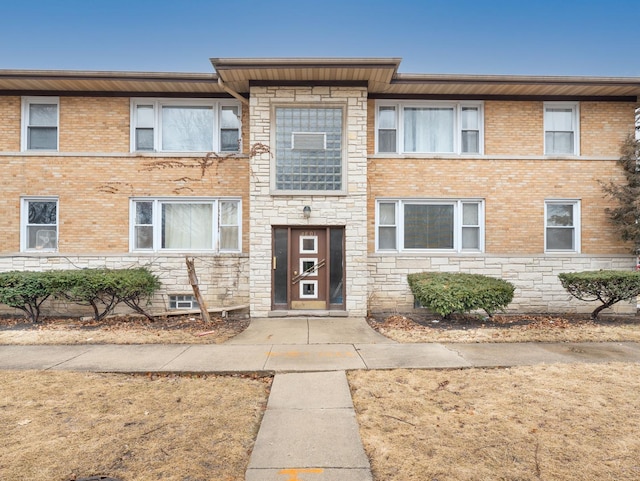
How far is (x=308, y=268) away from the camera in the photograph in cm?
897

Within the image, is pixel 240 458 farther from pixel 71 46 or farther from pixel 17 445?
pixel 71 46

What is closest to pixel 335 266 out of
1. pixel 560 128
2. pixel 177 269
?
pixel 177 269

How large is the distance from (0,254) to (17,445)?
847cm

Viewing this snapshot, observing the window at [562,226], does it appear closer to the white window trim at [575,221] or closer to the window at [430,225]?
the white window trim at [575,221]

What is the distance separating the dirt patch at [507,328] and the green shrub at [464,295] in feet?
1.47

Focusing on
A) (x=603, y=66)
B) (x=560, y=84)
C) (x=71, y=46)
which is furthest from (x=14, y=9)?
(x=603, y=66)

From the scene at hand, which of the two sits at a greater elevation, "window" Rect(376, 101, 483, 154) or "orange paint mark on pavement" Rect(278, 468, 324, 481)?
"window" Rect(376, 101, 483, 154)

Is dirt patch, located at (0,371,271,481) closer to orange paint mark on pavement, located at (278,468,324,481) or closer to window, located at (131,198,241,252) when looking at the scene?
orange paint mark on pavement, located at (278,468,324,481)

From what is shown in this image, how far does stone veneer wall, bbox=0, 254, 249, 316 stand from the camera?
30.6 feet

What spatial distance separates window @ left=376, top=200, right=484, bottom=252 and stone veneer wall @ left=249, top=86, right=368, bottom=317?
117 centimetres

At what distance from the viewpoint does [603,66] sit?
35406mm

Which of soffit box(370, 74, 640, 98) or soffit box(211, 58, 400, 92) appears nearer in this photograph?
soffit box(211, 58, 400, 92)

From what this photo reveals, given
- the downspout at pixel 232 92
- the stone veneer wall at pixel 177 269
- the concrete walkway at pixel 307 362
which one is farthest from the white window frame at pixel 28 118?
the concrete walkway at pixel 307 362

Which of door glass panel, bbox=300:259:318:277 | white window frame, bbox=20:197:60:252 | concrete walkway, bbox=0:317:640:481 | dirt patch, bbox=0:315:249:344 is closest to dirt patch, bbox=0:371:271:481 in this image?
concrete walkway, bbox=0:317:640:481
